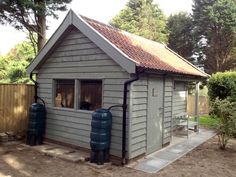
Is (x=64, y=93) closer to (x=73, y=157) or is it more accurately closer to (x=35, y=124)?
(x=35, y=124)

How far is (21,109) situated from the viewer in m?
9.40

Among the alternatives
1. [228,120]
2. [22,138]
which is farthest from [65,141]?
[228,120]

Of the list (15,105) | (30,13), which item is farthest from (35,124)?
(30,13)

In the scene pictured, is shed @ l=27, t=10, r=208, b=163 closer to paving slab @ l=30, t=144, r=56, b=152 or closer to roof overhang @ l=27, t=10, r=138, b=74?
roof overhang @ l=27, t=10, r=138, b=74

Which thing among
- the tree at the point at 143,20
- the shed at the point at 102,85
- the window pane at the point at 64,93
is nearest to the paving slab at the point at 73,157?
the shed at the point at 102,85

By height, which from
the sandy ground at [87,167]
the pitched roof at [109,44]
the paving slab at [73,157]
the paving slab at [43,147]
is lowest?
the sandy ground at [87,167]

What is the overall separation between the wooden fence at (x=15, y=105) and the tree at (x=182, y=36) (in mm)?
26795

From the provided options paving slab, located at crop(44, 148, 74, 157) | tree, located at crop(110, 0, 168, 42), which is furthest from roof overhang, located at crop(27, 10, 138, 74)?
tree, located at crop(110, 0, 168, 42)

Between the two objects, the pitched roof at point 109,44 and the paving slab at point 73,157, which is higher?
the pitched roof at point 109,44

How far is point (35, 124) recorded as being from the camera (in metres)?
8.23

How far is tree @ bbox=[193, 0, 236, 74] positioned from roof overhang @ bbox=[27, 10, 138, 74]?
84.8ft

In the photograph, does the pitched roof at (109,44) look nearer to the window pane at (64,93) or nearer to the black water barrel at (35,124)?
the window pane at (64,93)

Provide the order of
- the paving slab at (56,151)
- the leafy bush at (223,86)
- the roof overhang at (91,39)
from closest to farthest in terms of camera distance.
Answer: the roof overhang at (91,39) → the paving slab at (56,151) → the leafy bush at (223,86)

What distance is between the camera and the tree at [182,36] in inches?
1312
